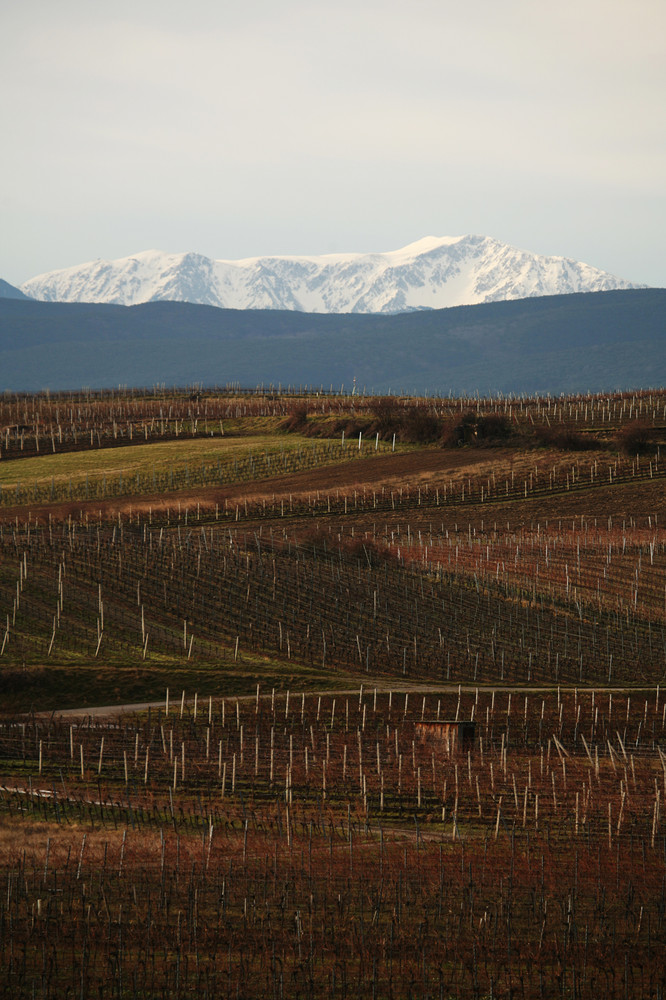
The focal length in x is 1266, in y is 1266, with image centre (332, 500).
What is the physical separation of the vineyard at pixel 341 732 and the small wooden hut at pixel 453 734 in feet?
0.53

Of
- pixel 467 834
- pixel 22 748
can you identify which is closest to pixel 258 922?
pixel 467 834

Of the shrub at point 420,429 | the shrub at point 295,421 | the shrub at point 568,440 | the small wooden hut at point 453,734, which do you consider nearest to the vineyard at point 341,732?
the small wooden hut at point 453,734

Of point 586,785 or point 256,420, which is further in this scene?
point 256,420

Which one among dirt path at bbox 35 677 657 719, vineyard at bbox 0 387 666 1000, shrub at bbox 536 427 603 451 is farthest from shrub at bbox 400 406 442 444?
dirt path at bbox 35 677 657 719

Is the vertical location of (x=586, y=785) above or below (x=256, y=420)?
below

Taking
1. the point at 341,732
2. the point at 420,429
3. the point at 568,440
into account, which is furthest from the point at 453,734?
the point at 420,429

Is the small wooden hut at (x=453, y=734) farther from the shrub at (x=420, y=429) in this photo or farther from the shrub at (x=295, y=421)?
the shrub at (x=295, y=421)

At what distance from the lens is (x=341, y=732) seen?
138 ft

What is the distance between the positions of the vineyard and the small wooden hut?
162mm

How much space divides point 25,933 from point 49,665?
2365 cm

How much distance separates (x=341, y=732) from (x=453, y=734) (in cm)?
405

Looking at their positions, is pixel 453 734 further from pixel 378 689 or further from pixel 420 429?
pixel 420 429

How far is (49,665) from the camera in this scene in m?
47.4

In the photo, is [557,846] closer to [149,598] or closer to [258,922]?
[258,922]
